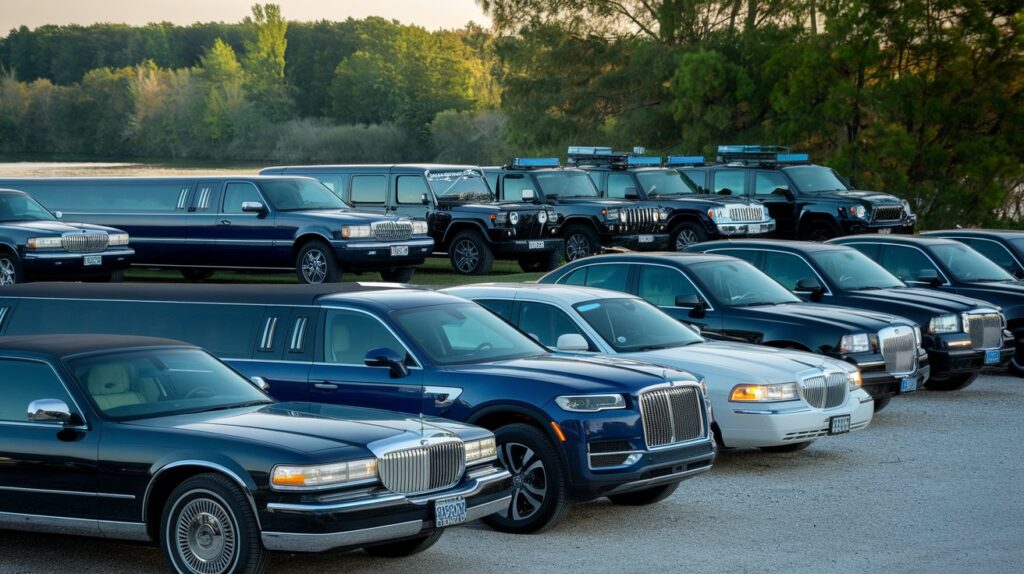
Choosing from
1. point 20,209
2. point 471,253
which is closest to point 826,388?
point 471,253

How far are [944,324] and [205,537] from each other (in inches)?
418

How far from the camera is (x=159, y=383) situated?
28.7ft

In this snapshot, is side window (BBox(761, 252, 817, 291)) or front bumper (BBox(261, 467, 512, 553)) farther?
side window (BBox(761, 252, 817, 291))

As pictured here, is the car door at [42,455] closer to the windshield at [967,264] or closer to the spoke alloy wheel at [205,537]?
the spoke alloy wheel at [205,537]

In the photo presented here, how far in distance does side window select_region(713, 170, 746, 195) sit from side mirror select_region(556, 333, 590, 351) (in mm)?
19881

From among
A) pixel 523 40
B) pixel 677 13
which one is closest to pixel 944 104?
pixel 677 13

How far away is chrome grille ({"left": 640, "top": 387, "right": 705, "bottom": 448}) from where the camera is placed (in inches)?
377

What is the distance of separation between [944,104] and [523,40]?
755 inches

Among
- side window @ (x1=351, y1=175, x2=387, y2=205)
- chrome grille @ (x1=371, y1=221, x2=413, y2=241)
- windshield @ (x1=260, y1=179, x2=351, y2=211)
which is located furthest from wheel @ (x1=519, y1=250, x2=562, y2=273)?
windshield @ (x1=260, y1=179, x2=351, y2=211)

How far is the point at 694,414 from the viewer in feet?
32.7

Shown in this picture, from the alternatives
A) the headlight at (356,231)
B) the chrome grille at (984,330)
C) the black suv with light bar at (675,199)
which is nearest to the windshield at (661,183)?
the black suv with light bar at (675,199)

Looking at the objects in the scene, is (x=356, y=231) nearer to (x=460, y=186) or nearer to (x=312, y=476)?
(x=460, y=186)

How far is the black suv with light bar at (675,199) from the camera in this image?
28344 millimetres

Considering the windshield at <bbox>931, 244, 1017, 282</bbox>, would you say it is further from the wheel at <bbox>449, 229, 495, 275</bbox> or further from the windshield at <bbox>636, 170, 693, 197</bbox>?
the windshield at <bbox>636, 170, 693, 197</bbox>
